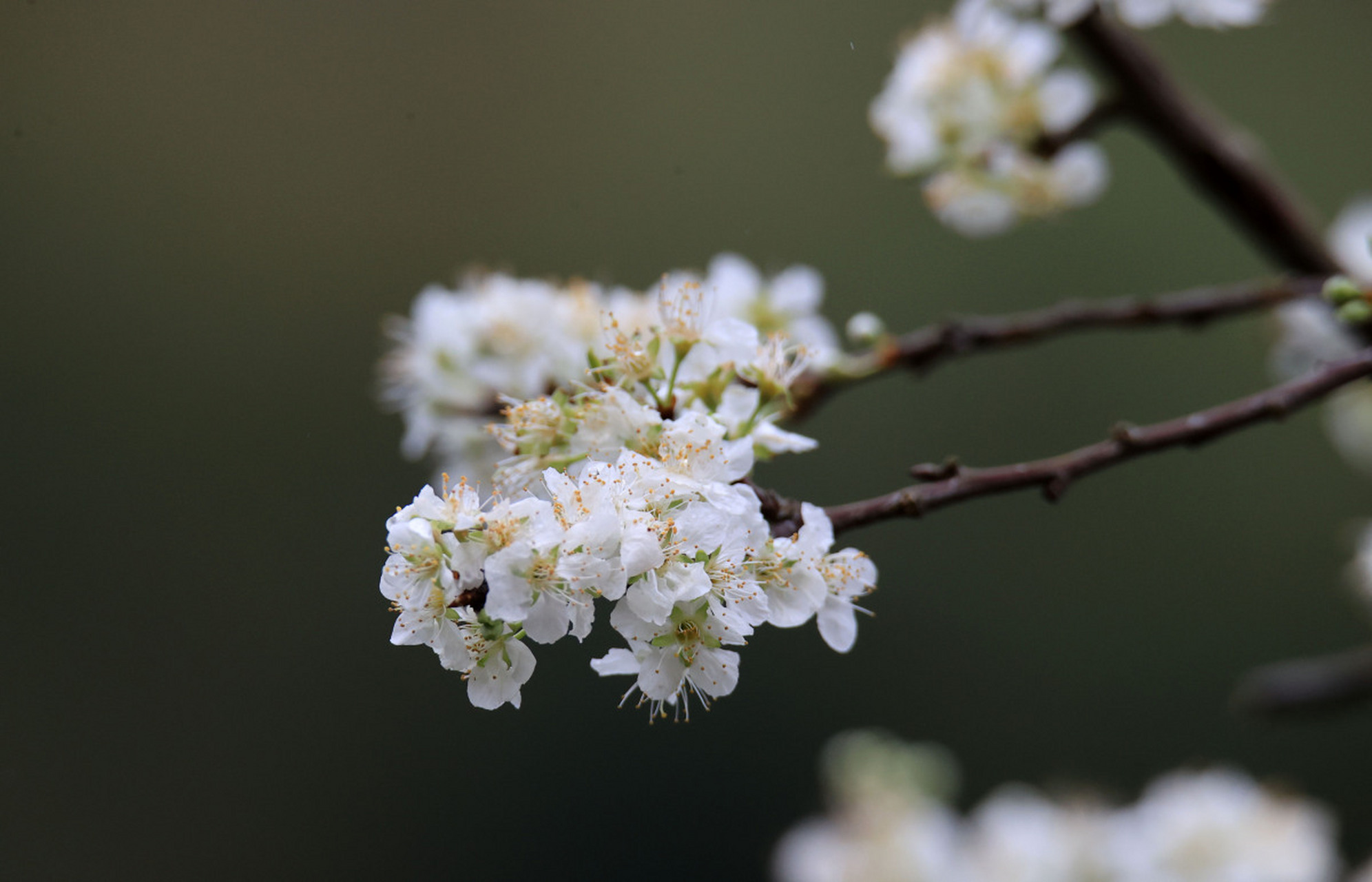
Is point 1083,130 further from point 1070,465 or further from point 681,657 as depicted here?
point 681,657

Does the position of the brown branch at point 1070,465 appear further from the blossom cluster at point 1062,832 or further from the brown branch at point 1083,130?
the blossom cluster at point 1062,832

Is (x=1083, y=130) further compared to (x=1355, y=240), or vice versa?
(x=1355, y=240)

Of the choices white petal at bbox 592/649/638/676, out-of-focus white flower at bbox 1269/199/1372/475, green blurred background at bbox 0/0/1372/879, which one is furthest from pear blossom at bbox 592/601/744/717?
green blurred background at bbox 0/0/1372/879

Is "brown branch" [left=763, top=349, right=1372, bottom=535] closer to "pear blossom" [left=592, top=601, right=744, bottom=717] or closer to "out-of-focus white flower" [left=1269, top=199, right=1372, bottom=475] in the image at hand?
"pear blossom" [left=592, top=601, right=744, bottom=717]

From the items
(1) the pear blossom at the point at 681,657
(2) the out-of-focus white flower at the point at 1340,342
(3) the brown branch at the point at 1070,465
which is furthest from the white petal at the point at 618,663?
(2) the out-of-focus white flower at the point at 1340,342

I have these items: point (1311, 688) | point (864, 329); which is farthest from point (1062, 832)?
point (864, 329)

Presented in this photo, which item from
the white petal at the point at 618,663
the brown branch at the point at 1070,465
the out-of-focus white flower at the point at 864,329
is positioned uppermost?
the out-of-focus white flower at the point at 864,329
